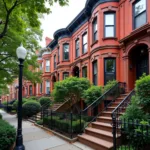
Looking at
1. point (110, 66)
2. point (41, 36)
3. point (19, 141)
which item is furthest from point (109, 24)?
point (19, 141)

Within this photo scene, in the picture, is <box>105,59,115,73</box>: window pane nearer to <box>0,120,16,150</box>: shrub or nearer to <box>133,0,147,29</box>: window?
<box>133,0,147,29</box>: window

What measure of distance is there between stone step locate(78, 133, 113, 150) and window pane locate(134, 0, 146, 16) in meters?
7.80

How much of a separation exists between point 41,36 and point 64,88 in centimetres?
787

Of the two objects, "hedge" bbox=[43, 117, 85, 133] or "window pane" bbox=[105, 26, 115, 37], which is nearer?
"hedge" bbox=[43, 117, 85, 133]

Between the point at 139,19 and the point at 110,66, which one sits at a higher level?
the point at 139,19

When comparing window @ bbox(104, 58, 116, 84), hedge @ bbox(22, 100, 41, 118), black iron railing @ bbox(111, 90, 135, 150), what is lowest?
hedge @ bbox(22, 100, 41, 118)

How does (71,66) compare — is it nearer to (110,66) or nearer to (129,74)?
(110,66)

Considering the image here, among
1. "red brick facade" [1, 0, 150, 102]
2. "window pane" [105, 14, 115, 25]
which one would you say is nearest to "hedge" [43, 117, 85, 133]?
"red brick facade" [1, 0, 150, 102]

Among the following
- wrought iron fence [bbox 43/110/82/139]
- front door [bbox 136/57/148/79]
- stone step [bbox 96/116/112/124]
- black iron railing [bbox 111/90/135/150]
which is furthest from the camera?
front door [bbox 136/57/148/79]

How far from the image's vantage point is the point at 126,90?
9.79m

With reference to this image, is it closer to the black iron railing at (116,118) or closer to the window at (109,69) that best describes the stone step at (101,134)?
the black iron railing at (116,118)

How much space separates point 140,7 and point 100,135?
7883 millimetres

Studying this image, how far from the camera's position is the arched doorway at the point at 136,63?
9.54m

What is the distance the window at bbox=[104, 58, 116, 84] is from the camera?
1075 cm
